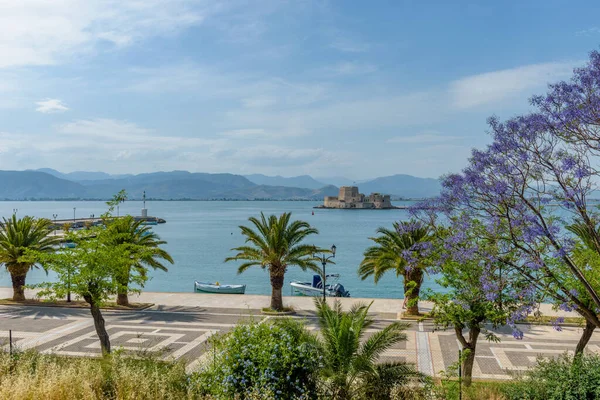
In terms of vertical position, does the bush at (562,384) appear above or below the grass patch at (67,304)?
above

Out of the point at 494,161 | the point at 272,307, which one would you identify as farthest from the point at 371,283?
the point at 494,161

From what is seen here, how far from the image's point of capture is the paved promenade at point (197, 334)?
1800 cm

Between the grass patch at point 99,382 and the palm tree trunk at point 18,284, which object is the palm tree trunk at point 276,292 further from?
the palm tree trunk at point 18,284

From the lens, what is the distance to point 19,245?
28.1 metres

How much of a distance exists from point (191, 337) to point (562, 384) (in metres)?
14.4

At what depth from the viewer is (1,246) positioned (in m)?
28.1

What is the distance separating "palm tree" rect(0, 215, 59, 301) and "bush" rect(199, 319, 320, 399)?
20.2 m

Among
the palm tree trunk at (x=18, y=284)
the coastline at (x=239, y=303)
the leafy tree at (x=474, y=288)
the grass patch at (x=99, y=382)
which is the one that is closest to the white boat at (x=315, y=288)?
the coastline at (x=239, y=303)

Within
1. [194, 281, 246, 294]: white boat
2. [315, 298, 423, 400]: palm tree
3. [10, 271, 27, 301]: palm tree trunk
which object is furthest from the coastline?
[315, 298, 423, 400]: palm tree

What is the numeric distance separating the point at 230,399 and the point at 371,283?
141 feet

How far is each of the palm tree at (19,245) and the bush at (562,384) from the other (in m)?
24.7

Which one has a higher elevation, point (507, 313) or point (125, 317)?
point (507, 313)

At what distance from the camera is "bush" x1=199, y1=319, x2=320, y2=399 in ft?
34.8

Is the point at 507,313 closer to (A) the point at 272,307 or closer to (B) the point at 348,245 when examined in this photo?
(A) the point at 272,307
